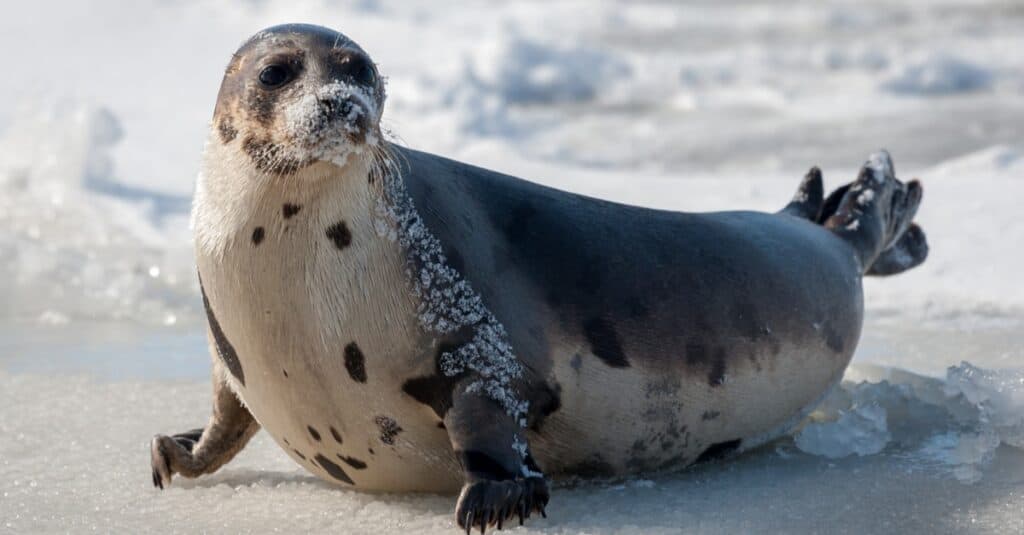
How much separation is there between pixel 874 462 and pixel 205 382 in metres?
1.73

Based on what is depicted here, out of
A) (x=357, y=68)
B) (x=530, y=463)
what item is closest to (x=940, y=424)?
(x=530, y=463)

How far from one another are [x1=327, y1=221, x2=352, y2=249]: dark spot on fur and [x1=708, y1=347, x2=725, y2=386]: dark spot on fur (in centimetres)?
81

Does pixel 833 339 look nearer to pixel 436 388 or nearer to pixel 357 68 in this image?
pixel 436 388

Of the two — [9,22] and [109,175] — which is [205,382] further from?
[9,22]

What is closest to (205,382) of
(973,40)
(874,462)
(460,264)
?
(460,264)

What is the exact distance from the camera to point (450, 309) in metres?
2.76

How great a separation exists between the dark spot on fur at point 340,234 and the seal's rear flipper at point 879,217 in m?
1.58

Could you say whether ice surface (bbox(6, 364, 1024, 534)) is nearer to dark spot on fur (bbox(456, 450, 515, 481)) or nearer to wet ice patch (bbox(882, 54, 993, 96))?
dark spot on fur (bbox(456, 450, 515, 481))

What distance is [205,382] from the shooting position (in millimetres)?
3945

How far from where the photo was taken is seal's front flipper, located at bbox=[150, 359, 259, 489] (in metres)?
3.07

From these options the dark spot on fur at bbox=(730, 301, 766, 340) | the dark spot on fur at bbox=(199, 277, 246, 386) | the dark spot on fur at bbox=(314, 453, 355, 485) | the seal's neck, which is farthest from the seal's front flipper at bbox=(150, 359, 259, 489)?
the dark spot on fur at bbox=(730, 301, 766, 340)

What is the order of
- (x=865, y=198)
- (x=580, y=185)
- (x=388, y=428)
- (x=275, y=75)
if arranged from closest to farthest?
(x=275, y=75), (x=388, y=428), (x=865, y=198), (x=580, y=185)

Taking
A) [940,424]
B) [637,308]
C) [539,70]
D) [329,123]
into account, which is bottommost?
[940,424]

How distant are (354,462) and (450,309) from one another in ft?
1.11
